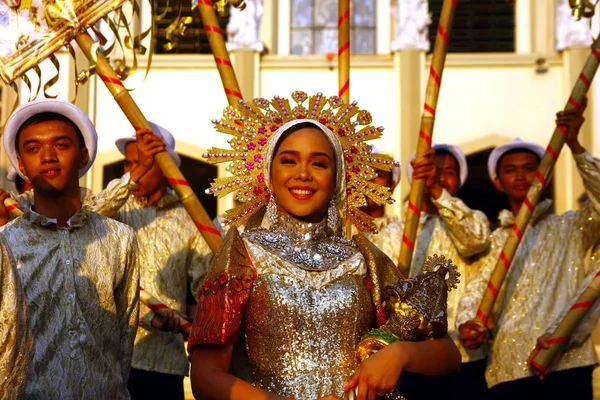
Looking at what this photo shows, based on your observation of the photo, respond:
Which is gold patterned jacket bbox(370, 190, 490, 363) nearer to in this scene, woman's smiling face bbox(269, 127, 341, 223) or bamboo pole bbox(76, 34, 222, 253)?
bamboo pole bbox(76, 34, 222, 253)

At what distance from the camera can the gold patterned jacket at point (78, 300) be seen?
13.1 ft

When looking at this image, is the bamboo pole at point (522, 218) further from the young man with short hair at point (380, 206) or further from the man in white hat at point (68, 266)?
the man in white hat at point (68, 266)

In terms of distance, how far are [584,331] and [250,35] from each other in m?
10.6

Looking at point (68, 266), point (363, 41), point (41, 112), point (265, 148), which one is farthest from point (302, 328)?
point (363, 41)

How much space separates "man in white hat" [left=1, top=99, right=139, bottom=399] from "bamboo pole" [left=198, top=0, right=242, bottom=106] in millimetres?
771

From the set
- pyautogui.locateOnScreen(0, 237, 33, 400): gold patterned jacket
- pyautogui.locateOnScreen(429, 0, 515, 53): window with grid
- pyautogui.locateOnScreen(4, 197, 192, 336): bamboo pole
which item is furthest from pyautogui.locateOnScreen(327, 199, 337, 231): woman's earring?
pyautogui.locateOnScreen(429, 0, 515, 53): window with grid

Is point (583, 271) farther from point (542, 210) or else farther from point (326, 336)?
point (326, 336)

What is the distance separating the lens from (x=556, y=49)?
15.6 m

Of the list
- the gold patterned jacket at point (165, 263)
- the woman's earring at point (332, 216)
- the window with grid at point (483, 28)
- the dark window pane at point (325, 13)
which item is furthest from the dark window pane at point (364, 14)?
the woman's earring at point (332, 216)

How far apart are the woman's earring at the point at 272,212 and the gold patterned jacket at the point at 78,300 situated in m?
0.79

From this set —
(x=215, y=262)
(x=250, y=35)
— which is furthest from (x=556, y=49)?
(x=215, y=262)

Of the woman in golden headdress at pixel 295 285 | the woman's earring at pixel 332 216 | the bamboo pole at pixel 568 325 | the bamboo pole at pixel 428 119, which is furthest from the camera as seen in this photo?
the bamboo pole at pixel 568 325

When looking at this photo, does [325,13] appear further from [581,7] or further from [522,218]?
[522,218]

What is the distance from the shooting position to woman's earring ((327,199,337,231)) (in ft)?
12.6
